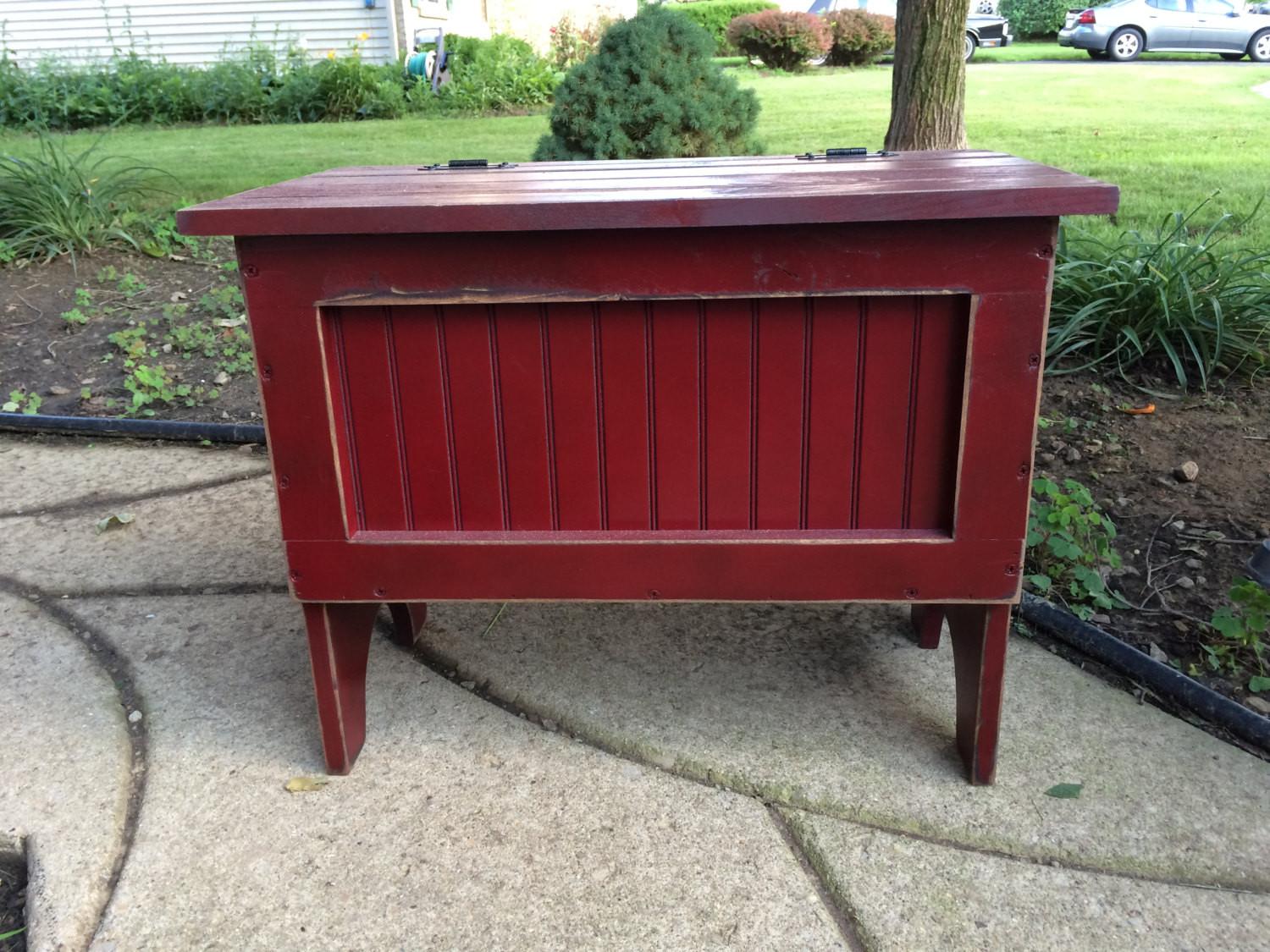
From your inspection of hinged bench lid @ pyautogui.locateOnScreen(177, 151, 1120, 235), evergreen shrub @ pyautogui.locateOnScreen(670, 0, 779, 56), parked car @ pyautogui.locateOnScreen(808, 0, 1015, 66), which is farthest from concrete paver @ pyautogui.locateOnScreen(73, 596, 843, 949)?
parked car @ pyautogui.locateOnScreen(808, 0, 1015, 66)

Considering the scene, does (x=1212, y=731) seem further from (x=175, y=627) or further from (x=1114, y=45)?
(x=1114, y=45)

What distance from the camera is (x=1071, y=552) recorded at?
251 centimetres

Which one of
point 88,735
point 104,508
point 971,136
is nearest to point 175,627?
point 88,735

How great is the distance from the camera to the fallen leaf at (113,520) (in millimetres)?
2961

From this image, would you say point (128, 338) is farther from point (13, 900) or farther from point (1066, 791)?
point (1066, 791)

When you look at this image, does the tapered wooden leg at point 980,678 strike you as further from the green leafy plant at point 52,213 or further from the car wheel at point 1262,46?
the car wheel at point 1262,46

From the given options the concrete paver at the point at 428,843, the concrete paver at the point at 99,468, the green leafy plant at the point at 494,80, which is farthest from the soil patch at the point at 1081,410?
the green leafy plant at the point at 494,80

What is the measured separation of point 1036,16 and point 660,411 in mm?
28799

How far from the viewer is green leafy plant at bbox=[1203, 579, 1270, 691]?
2129mm

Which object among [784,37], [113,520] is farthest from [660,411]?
[784,37]

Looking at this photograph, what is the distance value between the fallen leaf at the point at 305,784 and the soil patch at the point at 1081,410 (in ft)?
5.92

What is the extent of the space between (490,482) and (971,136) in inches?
299

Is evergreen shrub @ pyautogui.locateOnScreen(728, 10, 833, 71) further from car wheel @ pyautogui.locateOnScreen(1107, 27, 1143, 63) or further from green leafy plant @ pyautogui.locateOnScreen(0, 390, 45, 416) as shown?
green leafy plant @ pyautogui.locateOnScreen(0, 390, 45, 416)

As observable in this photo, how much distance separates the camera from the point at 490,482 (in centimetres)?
174
